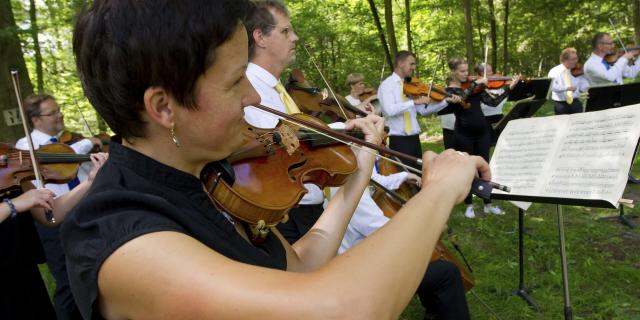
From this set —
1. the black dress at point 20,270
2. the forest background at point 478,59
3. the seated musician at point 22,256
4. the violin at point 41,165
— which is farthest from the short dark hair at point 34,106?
the forest background at point 478,59

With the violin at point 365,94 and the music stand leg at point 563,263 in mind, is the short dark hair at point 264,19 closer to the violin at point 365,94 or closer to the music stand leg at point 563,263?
the music stand leg at point 563,263

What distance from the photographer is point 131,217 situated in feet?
2.71

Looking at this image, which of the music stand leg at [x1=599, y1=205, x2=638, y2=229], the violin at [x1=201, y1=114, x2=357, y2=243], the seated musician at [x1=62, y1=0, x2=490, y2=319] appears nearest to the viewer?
the seated musician at [x1=62, y1=0, x2=490, y2=319]

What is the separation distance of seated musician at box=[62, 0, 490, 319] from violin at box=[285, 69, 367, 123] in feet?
10.8

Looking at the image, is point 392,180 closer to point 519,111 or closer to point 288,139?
point 288,139

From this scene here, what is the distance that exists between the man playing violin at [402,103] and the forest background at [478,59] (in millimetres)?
1339

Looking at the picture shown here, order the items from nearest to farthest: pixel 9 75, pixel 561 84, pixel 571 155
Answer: pixel 571 155
pixel 9 75
pixel 561 84

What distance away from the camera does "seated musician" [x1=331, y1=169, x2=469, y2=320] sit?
9.39 feet

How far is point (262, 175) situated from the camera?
5.74ft

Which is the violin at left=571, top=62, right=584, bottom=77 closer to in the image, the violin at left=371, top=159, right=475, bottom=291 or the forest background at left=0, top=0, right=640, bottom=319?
the forest background at left=0, top=0, right=640, bottom=319

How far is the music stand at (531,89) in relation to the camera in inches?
265

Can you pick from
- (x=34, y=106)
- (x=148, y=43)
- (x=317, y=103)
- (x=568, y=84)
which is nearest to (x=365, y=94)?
(x=568, y=84)

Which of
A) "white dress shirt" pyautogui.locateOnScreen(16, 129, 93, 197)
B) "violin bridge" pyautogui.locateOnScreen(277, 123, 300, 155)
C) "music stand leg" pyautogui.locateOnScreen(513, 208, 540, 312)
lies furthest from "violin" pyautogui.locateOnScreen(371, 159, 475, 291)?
"white dress shirt" pyautogui.locateOnScreen(16, 129, 93, 197)

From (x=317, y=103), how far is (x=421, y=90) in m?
3.07
